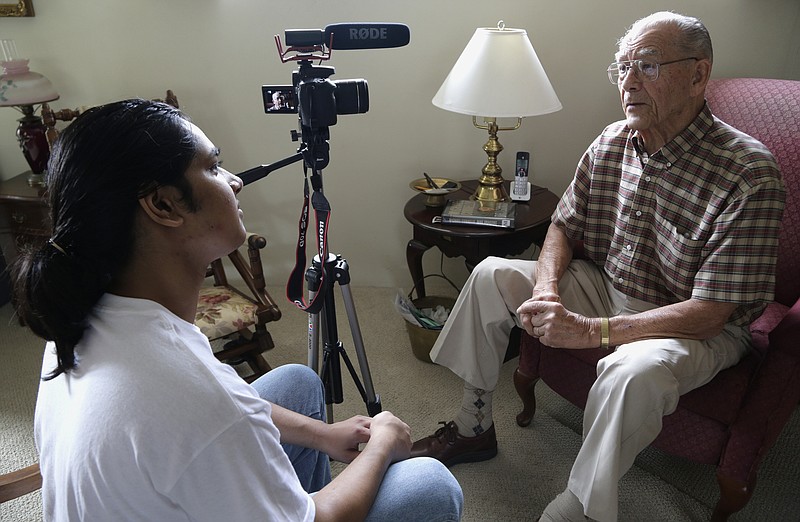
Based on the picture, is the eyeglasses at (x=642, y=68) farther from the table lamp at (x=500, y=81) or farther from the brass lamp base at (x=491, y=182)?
the brass lamp base at (x=491, y=182)

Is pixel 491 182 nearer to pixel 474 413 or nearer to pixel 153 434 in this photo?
pixel 474 413

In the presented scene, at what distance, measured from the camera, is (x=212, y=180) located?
2.65ft

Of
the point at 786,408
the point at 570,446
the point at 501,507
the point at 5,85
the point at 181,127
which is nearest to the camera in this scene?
the point at 181,127

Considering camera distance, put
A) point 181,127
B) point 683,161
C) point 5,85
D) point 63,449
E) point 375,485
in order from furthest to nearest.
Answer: point 5,85
point 683,161
point 375,485
point 181,127
point 63,449

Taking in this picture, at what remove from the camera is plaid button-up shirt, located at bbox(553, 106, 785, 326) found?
1.31 metres

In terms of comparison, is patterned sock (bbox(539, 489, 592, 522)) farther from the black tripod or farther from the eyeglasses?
the eyeglasses

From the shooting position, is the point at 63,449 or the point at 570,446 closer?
the point at 63,449

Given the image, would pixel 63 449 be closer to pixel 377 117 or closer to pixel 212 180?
pixel 212 180

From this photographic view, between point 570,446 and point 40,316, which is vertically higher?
point 40,316

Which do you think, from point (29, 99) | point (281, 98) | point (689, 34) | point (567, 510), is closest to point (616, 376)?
point (567, 510)

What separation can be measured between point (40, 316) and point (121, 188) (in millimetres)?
189

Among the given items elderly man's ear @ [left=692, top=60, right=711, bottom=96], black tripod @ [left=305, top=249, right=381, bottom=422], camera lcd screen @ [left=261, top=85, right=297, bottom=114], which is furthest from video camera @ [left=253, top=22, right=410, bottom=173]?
elderly man's ear @ [left=692, top=60, right=711, bottom=96]

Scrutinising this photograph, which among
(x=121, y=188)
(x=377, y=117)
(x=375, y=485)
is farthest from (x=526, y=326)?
(x=377, y=117)

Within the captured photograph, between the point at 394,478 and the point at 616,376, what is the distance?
0.58 m
